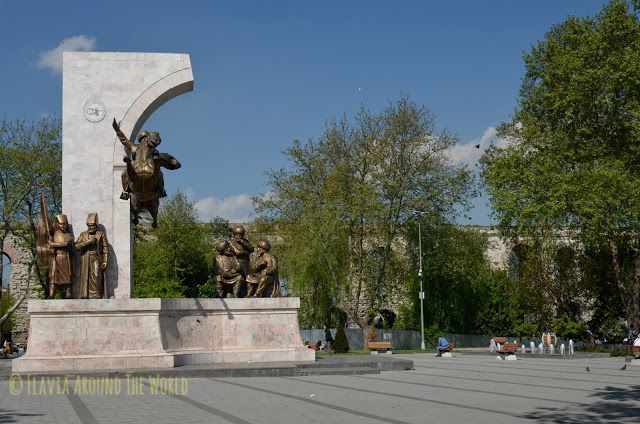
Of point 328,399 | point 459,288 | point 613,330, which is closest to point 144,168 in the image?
point 328,399

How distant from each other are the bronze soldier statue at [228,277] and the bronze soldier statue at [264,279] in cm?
31

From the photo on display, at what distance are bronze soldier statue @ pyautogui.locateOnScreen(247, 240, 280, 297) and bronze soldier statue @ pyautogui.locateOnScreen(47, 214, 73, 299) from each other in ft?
14.9

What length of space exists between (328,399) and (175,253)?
40.4 meters

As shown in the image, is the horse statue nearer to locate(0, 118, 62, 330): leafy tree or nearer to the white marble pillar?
the white marble pillar

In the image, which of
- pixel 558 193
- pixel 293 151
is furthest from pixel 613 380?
pixel 293 151

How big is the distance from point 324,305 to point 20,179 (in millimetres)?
16363

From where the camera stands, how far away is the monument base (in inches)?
734

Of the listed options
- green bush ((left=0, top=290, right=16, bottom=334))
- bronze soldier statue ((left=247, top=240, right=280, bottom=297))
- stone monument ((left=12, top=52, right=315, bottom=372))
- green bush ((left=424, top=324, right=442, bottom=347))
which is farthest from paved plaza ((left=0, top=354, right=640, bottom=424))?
green bush ((left=0, top=290, right=16, bottom=334))

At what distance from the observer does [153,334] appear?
1927 centimetres

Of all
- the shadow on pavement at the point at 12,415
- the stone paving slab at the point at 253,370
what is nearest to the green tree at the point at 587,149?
the stone paving slab at the point at 253,370

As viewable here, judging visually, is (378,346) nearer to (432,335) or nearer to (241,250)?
(432,335)

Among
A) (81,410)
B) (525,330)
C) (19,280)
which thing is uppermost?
(19,280)

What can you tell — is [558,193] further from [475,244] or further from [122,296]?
[122,296]

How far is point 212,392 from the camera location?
47.8 feet
